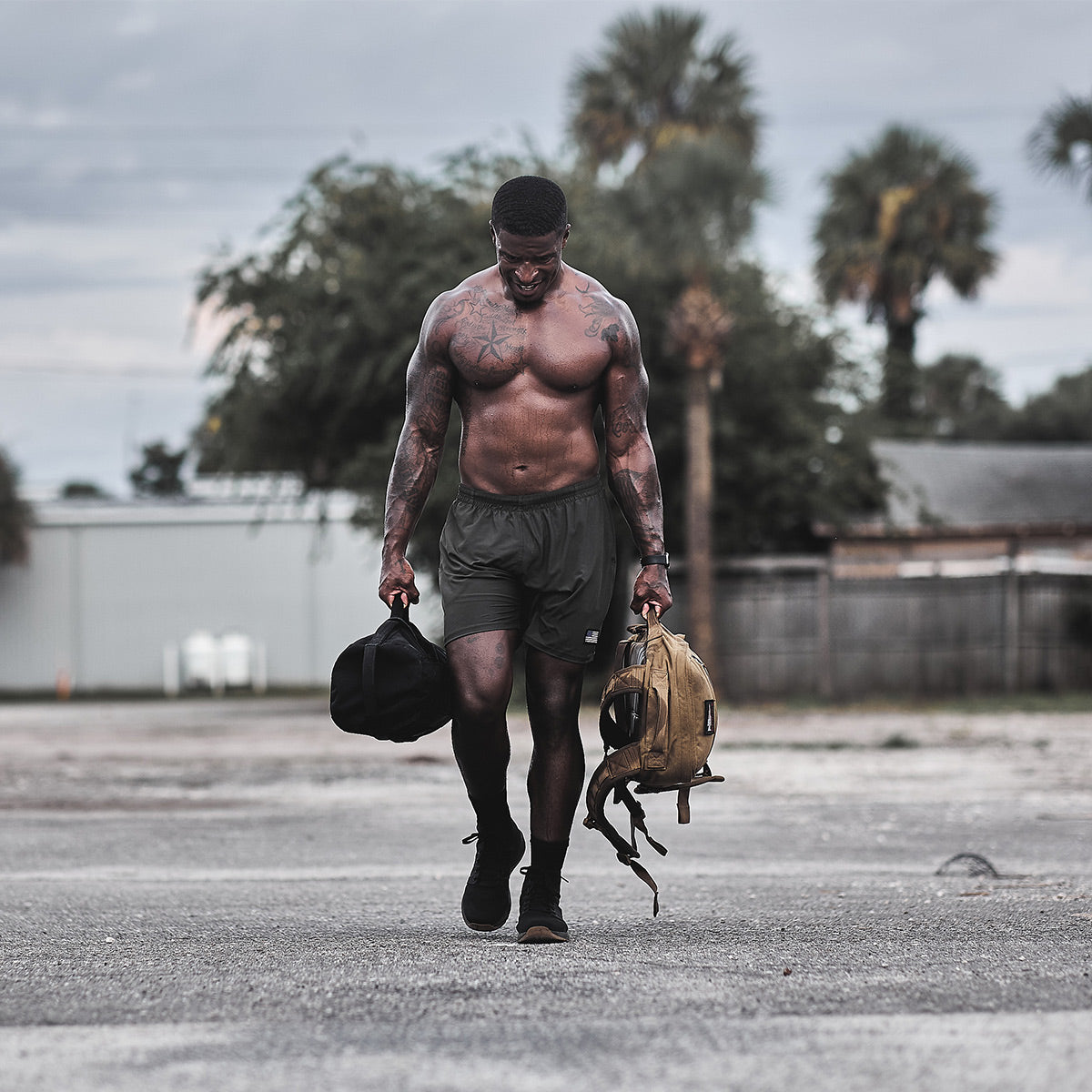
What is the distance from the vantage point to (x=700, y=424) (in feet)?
64.5

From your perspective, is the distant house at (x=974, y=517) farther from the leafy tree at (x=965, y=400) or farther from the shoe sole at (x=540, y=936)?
the leafy tree at (x=965, y=400)

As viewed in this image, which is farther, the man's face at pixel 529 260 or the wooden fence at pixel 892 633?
the wooden fence at pixel 892 633

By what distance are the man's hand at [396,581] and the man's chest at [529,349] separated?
0.56 metres

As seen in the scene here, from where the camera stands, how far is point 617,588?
20625mm

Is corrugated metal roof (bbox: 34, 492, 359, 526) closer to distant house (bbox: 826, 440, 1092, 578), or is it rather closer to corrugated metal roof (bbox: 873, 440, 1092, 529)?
corrugated metal roof (bbox: 873, 440, 1092, 529)

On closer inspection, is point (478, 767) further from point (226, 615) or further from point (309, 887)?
point (226, 615)

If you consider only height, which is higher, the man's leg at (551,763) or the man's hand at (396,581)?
the man's hand at (396,581)

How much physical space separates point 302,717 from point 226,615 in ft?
39.1

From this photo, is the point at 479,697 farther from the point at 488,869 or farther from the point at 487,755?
the point at 488,869

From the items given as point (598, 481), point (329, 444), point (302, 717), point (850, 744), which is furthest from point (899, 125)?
point (598, 481)

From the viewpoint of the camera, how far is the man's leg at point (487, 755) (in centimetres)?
463

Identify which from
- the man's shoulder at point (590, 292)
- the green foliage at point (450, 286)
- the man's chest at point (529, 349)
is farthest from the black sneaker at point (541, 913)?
the green foliage at point (450, 286)

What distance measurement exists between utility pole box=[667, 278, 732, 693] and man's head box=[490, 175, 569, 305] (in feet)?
49.0

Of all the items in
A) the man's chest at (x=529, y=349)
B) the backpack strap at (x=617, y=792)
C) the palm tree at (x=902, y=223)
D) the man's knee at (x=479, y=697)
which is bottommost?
the backpack strap at (x=617, y=792)
